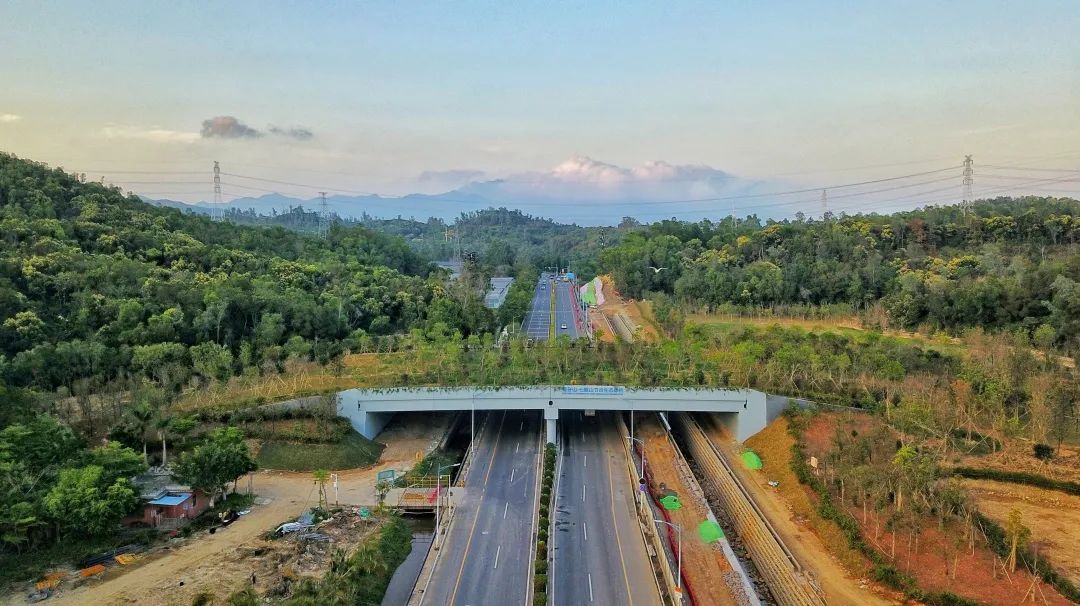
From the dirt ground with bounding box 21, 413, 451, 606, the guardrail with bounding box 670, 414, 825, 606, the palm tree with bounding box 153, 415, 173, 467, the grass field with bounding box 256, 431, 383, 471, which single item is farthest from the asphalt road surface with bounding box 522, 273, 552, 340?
the palm tree with bounding box 153, 415, 173, 467

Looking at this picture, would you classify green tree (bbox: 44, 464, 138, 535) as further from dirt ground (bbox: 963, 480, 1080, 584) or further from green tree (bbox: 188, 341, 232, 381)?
dirt ground (bbox: 963, 480, 1080, 584)

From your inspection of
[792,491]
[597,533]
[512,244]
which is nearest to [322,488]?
[597,533]

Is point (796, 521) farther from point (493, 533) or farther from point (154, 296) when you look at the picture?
point (154, 296)

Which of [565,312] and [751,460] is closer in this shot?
[751,460]

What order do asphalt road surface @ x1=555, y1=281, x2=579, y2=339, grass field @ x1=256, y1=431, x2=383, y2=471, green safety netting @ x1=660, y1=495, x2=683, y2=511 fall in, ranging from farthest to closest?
asphalt road surface @ x1=555, y1=281, x2=579, y2=339 < grass field @ x1=256, y1=431, x2=383, y2=471 < green safety netting @ x1=660, y1=495, x2=683, y2=511

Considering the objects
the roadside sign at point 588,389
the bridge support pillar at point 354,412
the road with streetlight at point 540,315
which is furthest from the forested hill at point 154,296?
the roadside sign at point 588,389

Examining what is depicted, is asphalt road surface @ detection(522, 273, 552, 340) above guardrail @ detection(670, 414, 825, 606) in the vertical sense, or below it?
above
